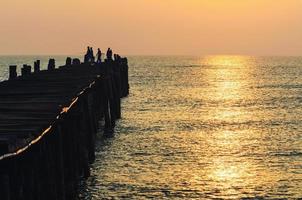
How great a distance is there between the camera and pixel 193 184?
22.0 metres

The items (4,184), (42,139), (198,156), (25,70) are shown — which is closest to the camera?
(4,184)

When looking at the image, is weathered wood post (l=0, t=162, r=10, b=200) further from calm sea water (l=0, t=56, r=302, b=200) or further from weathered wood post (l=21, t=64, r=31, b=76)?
weathered wood post (l=21, t=64, r=31, b=76)

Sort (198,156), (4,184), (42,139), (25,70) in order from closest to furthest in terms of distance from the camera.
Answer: (4,184) < (42,139) < (198,156) < (25,70)

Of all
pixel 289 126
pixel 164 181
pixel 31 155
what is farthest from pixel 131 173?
pixel 289 126

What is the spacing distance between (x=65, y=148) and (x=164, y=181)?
4.68m

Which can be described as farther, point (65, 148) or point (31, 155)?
point (65, 148)

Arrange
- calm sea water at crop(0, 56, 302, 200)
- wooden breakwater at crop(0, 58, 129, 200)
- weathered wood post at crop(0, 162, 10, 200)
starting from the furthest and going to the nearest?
calm sea water at crop(0, 56, 302, 200) → wooden breakwater at crop(0, 58, 129, 200) → weathered wood post at crop(0, 162, 10, 200)

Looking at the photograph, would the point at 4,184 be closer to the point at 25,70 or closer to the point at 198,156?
the point at 198,156

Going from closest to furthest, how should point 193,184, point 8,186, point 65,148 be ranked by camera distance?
point 8,186, point 65,148, point 193,184

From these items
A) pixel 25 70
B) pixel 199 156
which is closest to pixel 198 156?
pixel 199 156

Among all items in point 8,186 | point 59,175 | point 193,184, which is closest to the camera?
point 8,186

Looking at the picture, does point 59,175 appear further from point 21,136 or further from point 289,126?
point 289,126

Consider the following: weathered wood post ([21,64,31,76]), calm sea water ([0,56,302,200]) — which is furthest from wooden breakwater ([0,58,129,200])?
weathered wood post ([21,64,31,76])

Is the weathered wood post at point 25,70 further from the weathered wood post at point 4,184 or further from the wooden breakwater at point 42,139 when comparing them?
the weathered wood post at point 4,184
